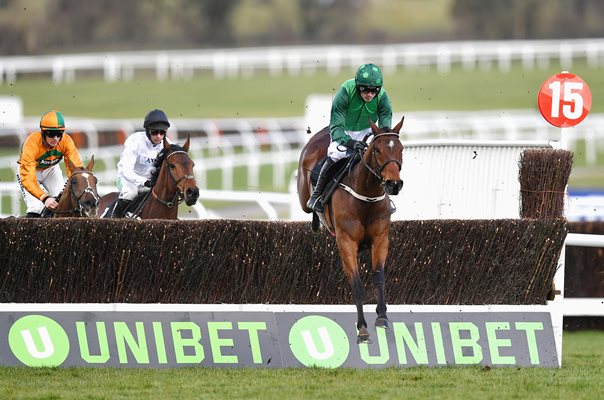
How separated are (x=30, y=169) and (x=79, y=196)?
0.43m

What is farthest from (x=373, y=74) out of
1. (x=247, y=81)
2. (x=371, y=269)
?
(x=247, y=81)

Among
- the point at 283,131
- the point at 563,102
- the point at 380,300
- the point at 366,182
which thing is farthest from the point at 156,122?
the point at 283,131

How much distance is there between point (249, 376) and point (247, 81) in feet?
92.6

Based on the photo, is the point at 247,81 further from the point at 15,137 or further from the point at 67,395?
the point at 67,395

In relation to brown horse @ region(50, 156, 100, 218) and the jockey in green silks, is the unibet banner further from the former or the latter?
brown horse @ region(50, 156, 100, 218)

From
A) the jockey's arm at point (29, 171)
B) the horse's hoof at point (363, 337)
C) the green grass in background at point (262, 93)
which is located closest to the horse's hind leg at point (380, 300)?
the horse's hoof at point (363, 337)

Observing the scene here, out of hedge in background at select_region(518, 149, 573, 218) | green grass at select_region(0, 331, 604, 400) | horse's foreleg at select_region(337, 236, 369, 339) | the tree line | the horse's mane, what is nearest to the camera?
green grass at select_region(0, 331, 604, 400)

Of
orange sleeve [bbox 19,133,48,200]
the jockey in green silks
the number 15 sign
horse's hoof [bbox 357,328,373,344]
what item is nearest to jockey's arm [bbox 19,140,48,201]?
orange sleeve [bbox 19,133,48,200]

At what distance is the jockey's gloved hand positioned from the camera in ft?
26.9

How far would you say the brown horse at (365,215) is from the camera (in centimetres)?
781

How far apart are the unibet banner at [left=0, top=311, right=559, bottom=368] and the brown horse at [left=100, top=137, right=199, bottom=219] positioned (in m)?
1.50

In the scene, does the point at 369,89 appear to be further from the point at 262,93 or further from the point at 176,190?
the point at 262,93

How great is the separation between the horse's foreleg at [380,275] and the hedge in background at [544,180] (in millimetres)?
1181

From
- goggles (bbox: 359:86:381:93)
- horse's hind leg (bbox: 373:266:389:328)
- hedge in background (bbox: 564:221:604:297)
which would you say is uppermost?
goggles (bbox: 359:86:381:93)
